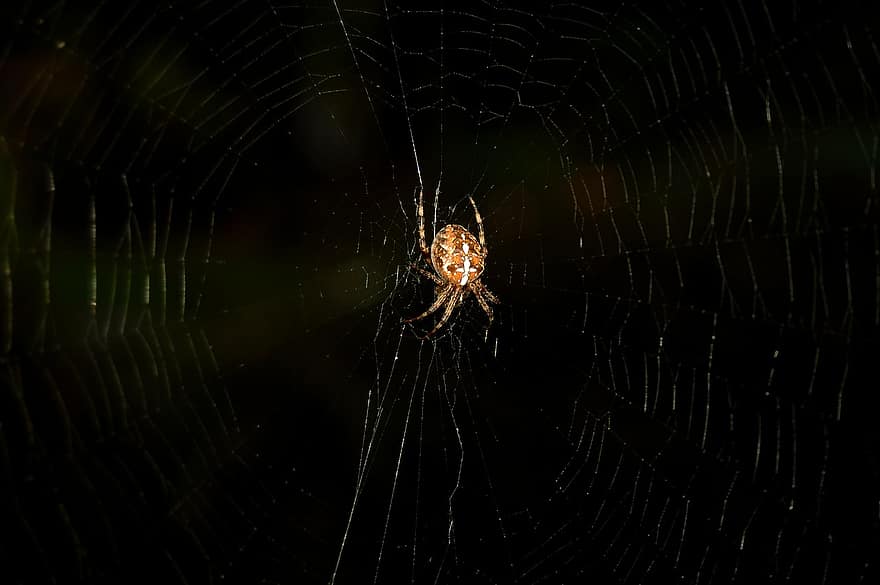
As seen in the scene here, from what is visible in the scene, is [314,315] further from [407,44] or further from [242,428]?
[407,44]

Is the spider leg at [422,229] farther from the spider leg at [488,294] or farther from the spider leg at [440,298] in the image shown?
the spider leg at [488,294]

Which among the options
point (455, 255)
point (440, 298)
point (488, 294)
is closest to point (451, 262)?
point (455, 255)

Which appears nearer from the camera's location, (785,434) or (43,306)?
(43,306)

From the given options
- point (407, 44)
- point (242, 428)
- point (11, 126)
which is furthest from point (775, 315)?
point (11, 126)

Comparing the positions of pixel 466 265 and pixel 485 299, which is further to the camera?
pixel 485 299

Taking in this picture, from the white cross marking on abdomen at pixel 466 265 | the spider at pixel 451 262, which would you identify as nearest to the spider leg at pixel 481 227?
the spider at pixel 451 262

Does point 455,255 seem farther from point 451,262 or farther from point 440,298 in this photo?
point 440,298
